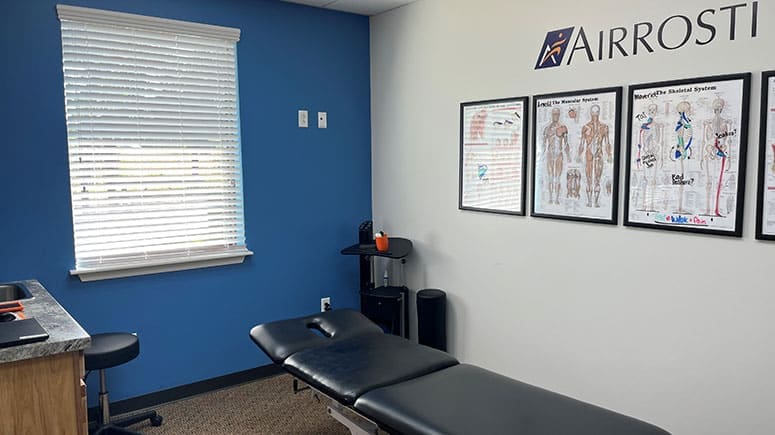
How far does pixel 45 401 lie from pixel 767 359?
2.50 m

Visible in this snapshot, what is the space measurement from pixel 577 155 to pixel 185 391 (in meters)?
2.54

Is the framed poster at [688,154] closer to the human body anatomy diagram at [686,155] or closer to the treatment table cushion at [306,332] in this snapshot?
the human body anatomy diagram at [686,155]

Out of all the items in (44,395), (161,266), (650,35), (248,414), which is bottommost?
(248,414)

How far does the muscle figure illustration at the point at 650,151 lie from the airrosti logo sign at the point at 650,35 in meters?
0.27

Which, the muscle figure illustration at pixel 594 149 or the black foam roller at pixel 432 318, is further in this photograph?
the black foam roller at pixel 432 318

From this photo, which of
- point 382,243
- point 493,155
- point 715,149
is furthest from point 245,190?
point 715,149

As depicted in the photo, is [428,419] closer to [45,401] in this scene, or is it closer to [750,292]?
[45,401]

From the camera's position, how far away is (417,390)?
6.49 feet

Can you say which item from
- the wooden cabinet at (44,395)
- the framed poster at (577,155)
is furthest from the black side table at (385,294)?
the wooden cabinet at (44,395)

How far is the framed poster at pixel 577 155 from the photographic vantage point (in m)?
2.59

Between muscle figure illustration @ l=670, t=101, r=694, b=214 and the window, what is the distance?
2.36 metres

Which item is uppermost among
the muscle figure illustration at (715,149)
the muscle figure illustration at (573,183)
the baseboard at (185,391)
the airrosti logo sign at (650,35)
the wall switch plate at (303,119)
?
the airrosti logo sign at (650,35)

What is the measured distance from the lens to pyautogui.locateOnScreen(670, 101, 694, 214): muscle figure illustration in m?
2.32

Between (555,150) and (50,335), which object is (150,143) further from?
(555,150)
